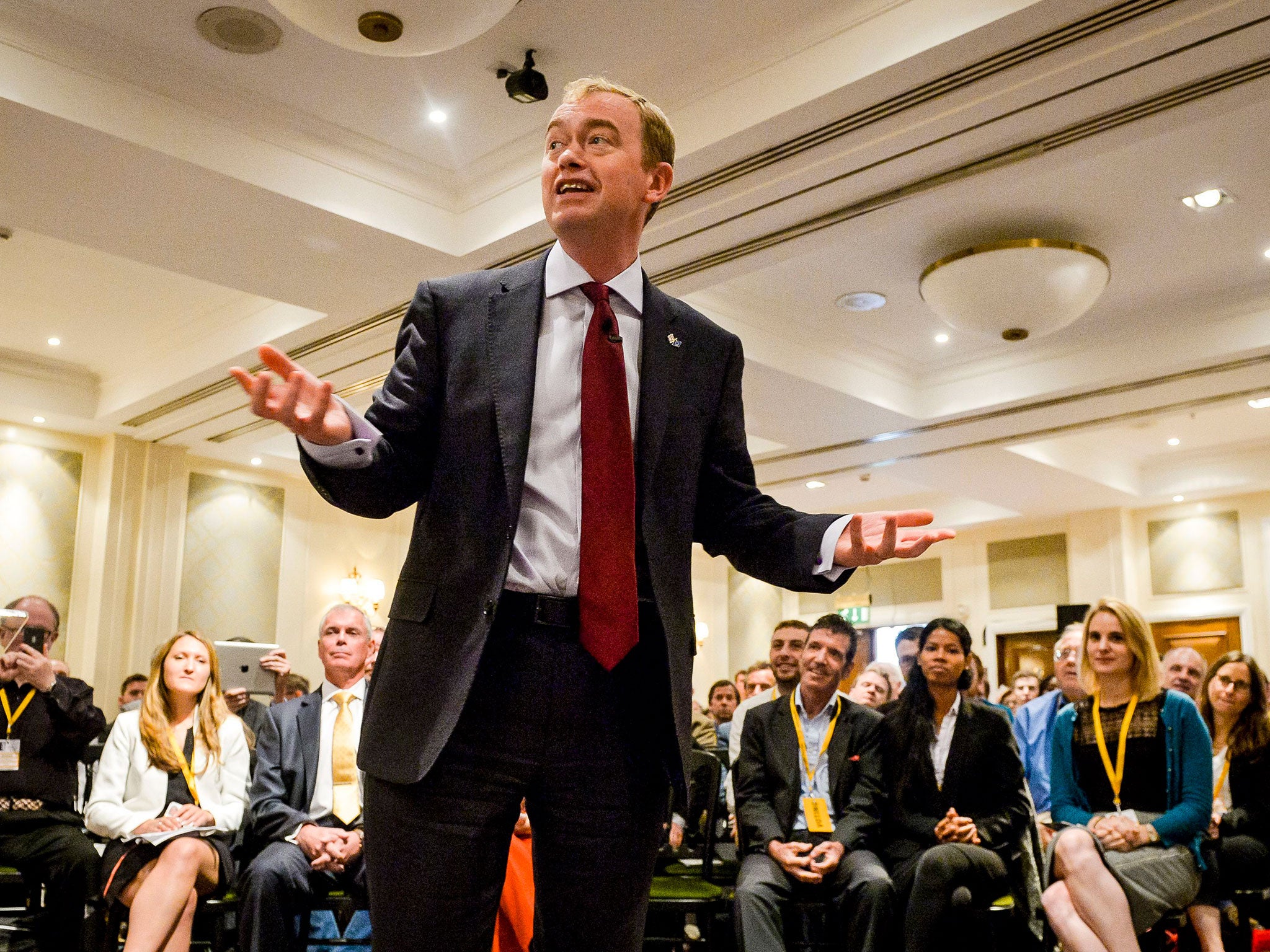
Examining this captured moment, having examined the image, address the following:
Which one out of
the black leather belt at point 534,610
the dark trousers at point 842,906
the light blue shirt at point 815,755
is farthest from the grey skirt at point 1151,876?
the black leather belt at point 534,610

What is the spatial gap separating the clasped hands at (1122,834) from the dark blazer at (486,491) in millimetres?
2949

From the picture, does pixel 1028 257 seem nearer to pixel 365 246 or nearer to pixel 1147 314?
pixel 1147 314

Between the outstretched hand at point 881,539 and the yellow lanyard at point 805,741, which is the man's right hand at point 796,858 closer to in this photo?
the yellow lanyard at point 805,741

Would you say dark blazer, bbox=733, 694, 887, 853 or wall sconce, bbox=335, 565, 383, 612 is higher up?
wall sconce, bbox=335, 565, 383, 612

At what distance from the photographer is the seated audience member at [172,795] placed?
A: 366cm

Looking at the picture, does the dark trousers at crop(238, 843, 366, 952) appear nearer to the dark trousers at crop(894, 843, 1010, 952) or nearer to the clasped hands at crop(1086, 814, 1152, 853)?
the dark trousers at crop(894, 843, 1010, 952)

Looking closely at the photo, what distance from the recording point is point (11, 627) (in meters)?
4.37

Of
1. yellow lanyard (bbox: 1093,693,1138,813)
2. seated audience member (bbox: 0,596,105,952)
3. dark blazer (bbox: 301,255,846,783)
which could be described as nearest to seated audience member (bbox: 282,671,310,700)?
seated audience member (bbox: 0,596,105,952)

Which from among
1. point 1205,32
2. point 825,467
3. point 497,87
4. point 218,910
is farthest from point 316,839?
point 825,467

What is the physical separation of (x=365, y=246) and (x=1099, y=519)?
8479 millimetres

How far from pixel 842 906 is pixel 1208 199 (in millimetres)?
4145

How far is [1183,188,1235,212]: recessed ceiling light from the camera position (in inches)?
231

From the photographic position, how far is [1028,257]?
609 centimetres

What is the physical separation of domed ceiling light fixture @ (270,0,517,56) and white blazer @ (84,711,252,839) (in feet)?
7.88
